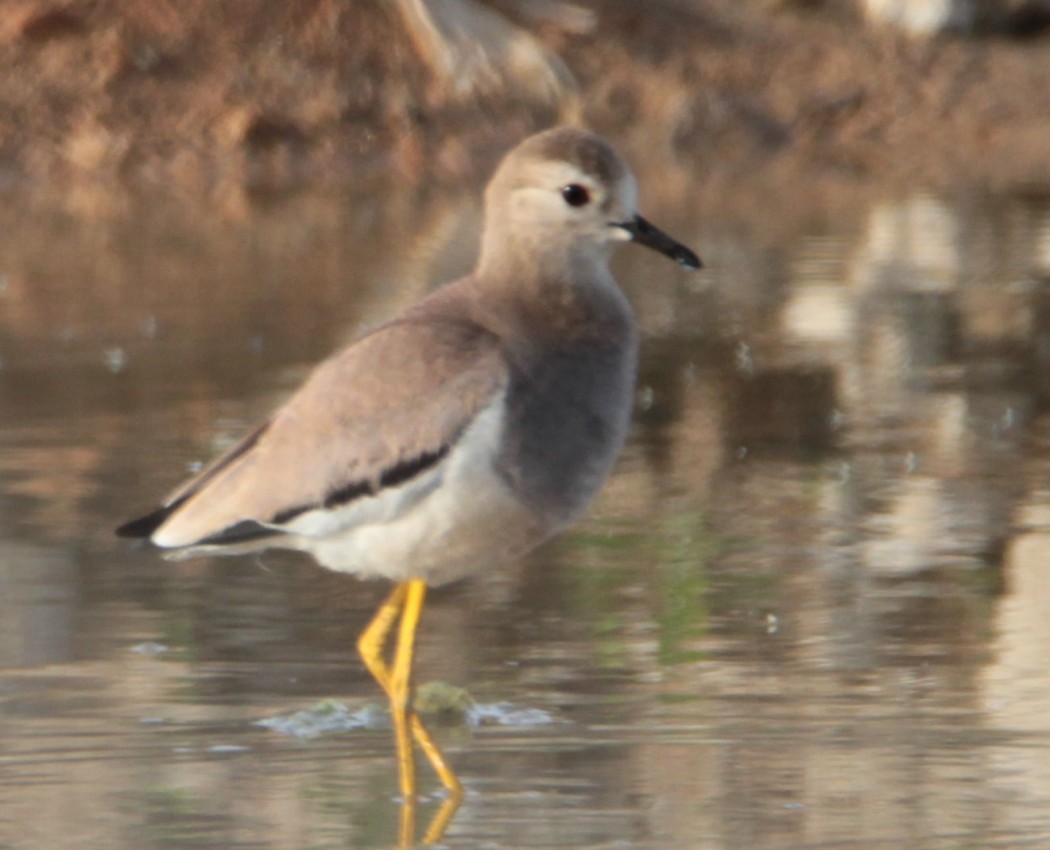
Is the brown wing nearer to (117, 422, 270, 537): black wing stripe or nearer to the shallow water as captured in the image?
(117, 422, 270, 537): black wing stripe

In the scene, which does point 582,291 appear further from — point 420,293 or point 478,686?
point 420,293

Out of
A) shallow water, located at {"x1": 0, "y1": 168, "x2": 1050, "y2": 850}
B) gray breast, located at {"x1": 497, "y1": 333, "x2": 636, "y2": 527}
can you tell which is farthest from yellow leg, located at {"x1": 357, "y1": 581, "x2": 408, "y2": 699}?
gray breast, located at {"x1": 497, "y1": 333, "x2": 636, "y2": 527}

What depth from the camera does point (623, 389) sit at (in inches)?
207

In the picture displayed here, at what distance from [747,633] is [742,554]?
2.81 ft

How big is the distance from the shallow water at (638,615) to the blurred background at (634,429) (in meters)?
0.02

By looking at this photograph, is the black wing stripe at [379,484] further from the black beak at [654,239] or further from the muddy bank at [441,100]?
the muddy bank at [441,100]

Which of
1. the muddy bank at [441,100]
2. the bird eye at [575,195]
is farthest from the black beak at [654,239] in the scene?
the muddy bank at [441,100]

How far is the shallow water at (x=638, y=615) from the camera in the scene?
493 centimetres

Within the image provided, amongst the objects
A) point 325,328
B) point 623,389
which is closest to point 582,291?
point 623,389

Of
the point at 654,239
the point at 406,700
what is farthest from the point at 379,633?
the point at 654,239

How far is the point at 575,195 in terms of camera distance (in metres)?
5.31

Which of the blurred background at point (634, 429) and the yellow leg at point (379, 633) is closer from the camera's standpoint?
the blurred background at point (634, 429)

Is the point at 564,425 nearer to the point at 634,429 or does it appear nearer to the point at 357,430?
the point at 357,430

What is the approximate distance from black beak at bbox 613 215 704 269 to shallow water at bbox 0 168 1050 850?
100cm
